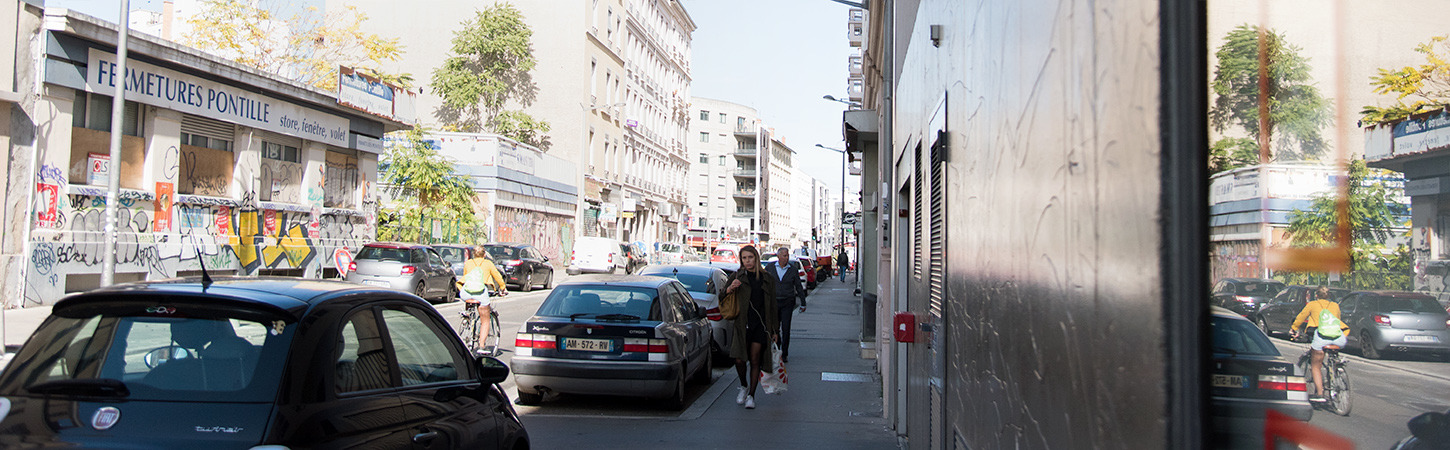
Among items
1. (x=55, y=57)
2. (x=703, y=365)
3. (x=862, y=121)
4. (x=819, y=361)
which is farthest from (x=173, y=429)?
(x=55, y=57)

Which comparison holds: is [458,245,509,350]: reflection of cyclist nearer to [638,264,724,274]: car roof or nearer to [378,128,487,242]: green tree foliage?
[638,264,724,274]: car roof

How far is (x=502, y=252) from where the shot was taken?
33094 mm

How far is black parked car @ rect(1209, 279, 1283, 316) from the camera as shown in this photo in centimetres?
126

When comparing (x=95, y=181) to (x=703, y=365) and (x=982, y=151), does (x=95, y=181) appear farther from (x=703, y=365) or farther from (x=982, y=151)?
(x=982, y=151)

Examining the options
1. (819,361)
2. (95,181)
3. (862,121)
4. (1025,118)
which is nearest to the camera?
(1025,118)

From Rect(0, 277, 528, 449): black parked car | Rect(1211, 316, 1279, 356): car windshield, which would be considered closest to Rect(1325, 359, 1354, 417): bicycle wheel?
Rect(1211, 316, 1279, 356): car windshield

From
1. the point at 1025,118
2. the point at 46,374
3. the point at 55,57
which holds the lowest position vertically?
the point at 46,374

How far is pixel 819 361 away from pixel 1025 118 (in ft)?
44.6

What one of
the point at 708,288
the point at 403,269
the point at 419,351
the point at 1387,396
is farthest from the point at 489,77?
the point at 1387,396

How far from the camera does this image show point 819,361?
51.9ft

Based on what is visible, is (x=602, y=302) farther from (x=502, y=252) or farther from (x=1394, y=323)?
(x=502, y=252)

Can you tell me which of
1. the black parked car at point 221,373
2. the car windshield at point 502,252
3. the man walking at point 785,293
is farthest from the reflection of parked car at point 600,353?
the car windshield at point 502,252

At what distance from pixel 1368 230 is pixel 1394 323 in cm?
11

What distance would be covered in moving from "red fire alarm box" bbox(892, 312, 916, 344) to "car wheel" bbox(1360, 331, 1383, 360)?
5071 mm
